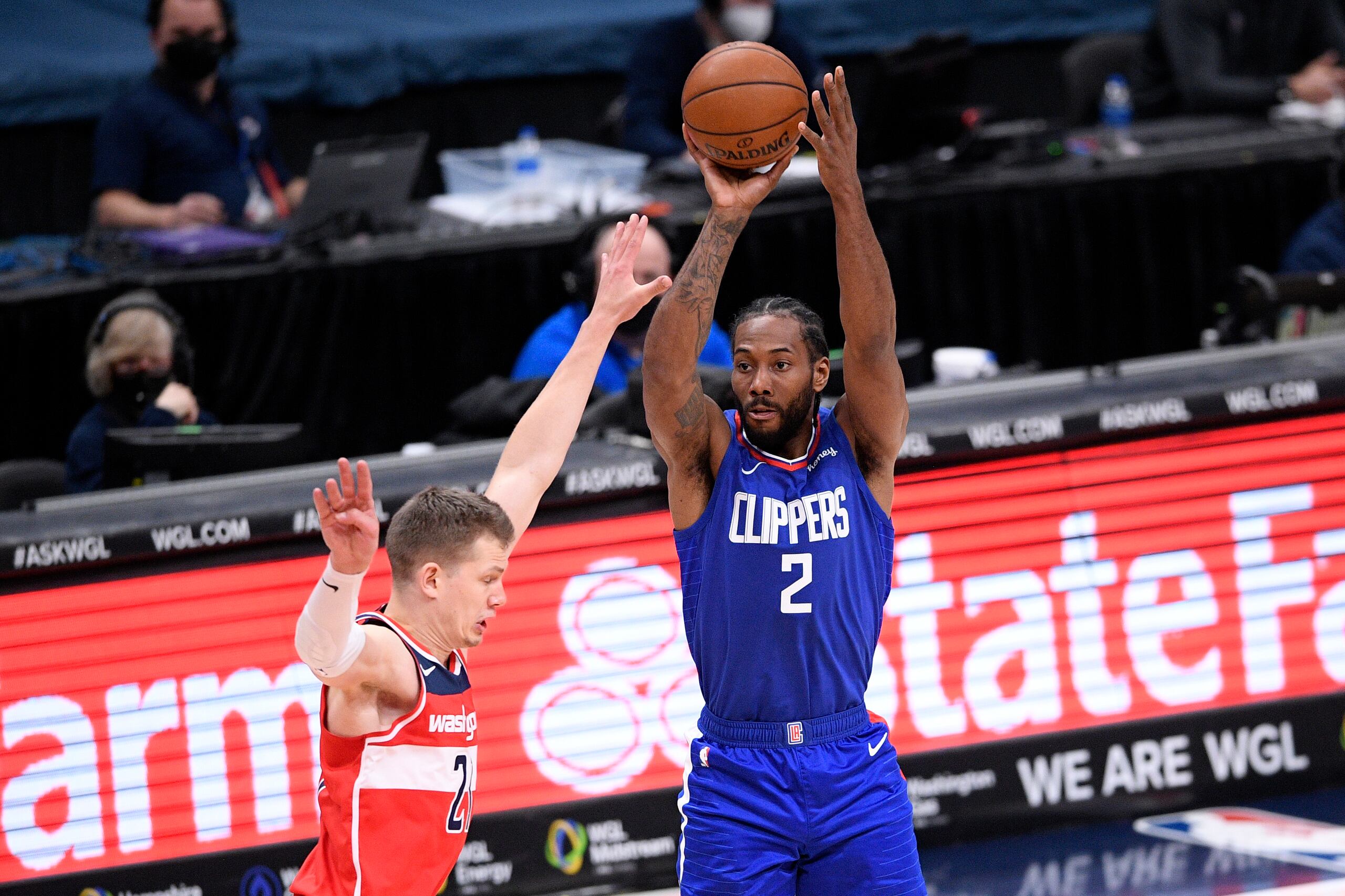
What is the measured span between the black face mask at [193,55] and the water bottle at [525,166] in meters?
1.51

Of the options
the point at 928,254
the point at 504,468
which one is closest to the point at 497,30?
the point at 928,254

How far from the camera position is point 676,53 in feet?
26.9

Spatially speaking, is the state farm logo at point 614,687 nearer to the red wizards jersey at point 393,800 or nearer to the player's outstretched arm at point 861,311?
the player's outstretched arm at point 861,311

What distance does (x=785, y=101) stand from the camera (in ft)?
12.5

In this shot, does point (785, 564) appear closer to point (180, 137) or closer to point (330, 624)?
point (330, 624)

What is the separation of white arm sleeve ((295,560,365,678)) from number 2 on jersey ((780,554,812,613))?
108 cm

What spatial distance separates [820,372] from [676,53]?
4.84 meters

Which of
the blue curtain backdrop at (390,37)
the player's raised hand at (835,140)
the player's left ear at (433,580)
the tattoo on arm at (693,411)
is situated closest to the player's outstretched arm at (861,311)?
the player's raised hand at (835,140)

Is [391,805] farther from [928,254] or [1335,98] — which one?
[1335,98]

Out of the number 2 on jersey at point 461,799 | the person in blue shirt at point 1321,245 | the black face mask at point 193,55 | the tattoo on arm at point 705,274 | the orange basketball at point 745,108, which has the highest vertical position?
the black face mask at point 193,55

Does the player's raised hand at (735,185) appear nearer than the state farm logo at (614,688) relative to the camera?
Yes

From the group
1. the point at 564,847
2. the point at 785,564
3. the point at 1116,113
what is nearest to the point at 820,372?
the point at 785,564

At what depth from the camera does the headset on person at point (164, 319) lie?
5762 millimetres

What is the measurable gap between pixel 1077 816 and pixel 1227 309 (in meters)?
2.55
